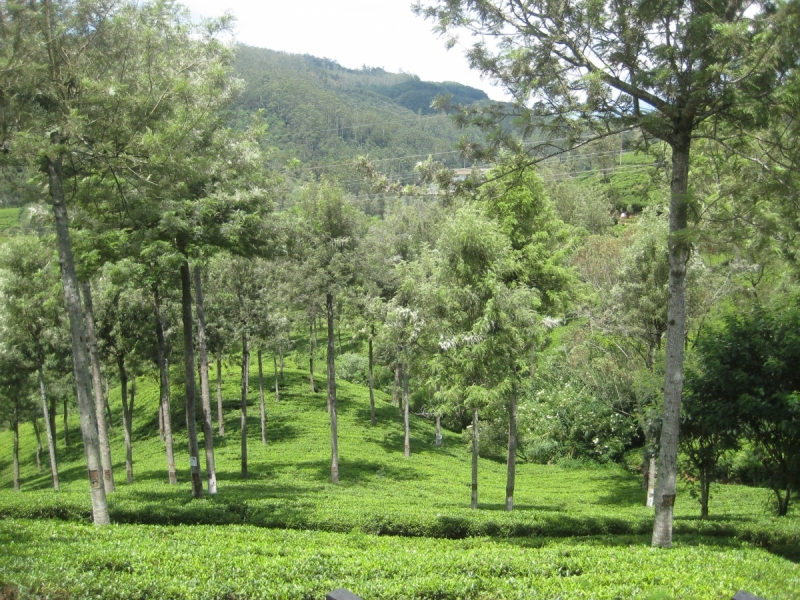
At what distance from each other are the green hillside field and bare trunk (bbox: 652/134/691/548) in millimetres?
555

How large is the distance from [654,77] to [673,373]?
4815mm

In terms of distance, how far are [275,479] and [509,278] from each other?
1262 cm

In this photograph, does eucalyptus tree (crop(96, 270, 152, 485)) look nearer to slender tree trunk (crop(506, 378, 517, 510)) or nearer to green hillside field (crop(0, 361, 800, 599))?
green hillside field (crop(0, 361, 800, 599))

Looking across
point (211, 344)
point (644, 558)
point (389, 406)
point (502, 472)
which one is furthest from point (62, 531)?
point (389, 406)

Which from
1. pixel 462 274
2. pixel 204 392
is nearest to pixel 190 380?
pixel 204 392

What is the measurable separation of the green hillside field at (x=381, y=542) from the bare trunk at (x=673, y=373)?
55 centimetres

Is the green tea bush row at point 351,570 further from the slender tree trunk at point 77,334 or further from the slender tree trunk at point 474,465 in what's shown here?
the slender tree trunk at point 474,465

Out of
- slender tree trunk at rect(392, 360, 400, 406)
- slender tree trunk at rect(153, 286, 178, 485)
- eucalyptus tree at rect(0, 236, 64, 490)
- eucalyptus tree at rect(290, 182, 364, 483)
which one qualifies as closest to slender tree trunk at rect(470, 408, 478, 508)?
eucalyptus tree at rect(290, 182, 364, 483)

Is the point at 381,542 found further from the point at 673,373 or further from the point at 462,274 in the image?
the point at 462,274

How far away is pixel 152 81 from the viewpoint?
11406 millimetres

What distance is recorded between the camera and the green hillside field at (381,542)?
7207 mm

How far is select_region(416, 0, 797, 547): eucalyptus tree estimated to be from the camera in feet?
29.1

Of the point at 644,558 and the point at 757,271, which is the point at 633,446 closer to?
the point at 757,271

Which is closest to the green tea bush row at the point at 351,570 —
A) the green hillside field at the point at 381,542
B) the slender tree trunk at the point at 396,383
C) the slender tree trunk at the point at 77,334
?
the green hillside field at the point at 381,542
